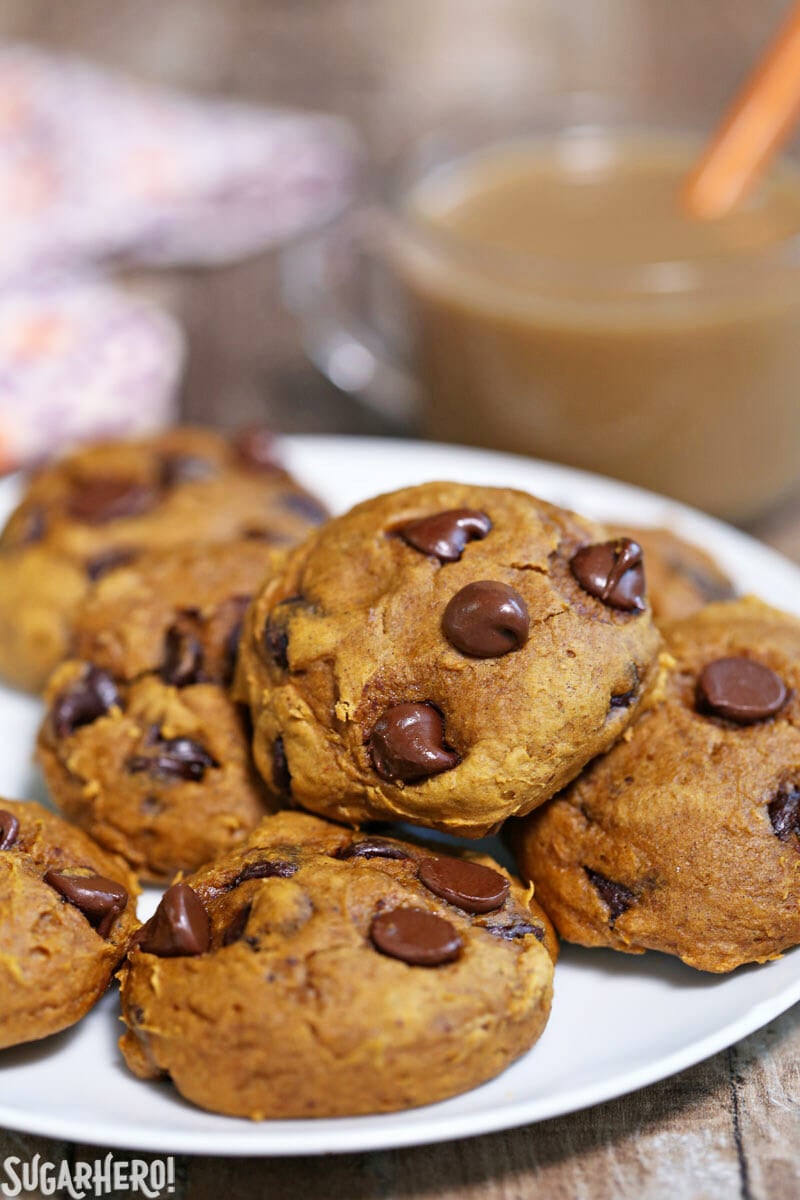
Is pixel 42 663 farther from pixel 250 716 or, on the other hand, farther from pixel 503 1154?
pixel 503 1154

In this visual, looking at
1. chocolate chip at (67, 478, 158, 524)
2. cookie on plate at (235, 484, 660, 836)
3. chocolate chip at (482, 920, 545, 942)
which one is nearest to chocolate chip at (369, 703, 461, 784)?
cookie on plate at (235, 484, 660, 836)

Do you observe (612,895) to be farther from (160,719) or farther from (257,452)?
(257,452)

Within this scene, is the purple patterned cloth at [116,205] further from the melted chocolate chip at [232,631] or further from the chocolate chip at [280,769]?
the chocolate chip at [280,769]

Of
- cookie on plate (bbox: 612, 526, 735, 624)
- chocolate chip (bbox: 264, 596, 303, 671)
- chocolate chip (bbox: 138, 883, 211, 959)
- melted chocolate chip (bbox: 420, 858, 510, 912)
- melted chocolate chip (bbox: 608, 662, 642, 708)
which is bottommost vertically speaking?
chocolate chip (bbox: 138, 883, 211, 959)

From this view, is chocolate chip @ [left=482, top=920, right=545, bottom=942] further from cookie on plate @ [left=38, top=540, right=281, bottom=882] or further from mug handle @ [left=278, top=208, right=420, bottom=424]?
mug handle @ [left=278, top=208, right=420, bottom=424]

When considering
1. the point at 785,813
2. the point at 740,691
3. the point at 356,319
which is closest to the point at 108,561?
the point at 740,691

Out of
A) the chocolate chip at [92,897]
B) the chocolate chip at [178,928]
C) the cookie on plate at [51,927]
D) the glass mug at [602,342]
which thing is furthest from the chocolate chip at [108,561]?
the glass mug at [602,342]
